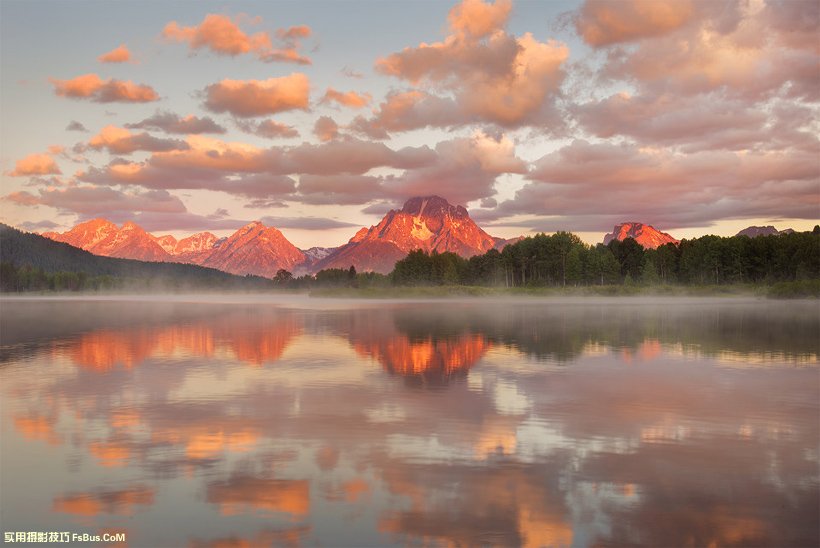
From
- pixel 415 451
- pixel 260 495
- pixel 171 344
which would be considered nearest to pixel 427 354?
pixel 171 344

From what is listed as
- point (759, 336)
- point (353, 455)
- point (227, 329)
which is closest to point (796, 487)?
point (353, 455)

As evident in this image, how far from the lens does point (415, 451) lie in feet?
58.0

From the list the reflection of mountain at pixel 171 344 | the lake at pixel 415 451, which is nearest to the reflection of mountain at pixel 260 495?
the lake at pixel 415 451

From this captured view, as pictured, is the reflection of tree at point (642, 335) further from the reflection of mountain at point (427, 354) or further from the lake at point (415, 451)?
the lake at point (415, 451)

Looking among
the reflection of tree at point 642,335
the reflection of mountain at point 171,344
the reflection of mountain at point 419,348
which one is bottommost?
the reflection of tree at point 642,335

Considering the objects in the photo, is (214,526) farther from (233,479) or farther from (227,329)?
(227,329)

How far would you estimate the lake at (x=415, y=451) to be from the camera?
1273cm

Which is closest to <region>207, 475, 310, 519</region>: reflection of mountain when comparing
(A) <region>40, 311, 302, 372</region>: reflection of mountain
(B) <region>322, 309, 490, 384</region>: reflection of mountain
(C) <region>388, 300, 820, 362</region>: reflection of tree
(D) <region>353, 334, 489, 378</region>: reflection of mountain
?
(B) <region>322, 309, 490, 384</region>: reflection of mountain

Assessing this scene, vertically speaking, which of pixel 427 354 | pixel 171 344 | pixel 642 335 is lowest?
pixel 642 335

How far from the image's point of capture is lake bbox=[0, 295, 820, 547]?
12.7m

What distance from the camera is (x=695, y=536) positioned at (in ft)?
39.8

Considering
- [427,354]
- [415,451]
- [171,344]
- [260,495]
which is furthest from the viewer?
[171,344]

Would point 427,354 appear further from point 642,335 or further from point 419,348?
point 642,335

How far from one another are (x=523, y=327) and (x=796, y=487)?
50.4 meters
